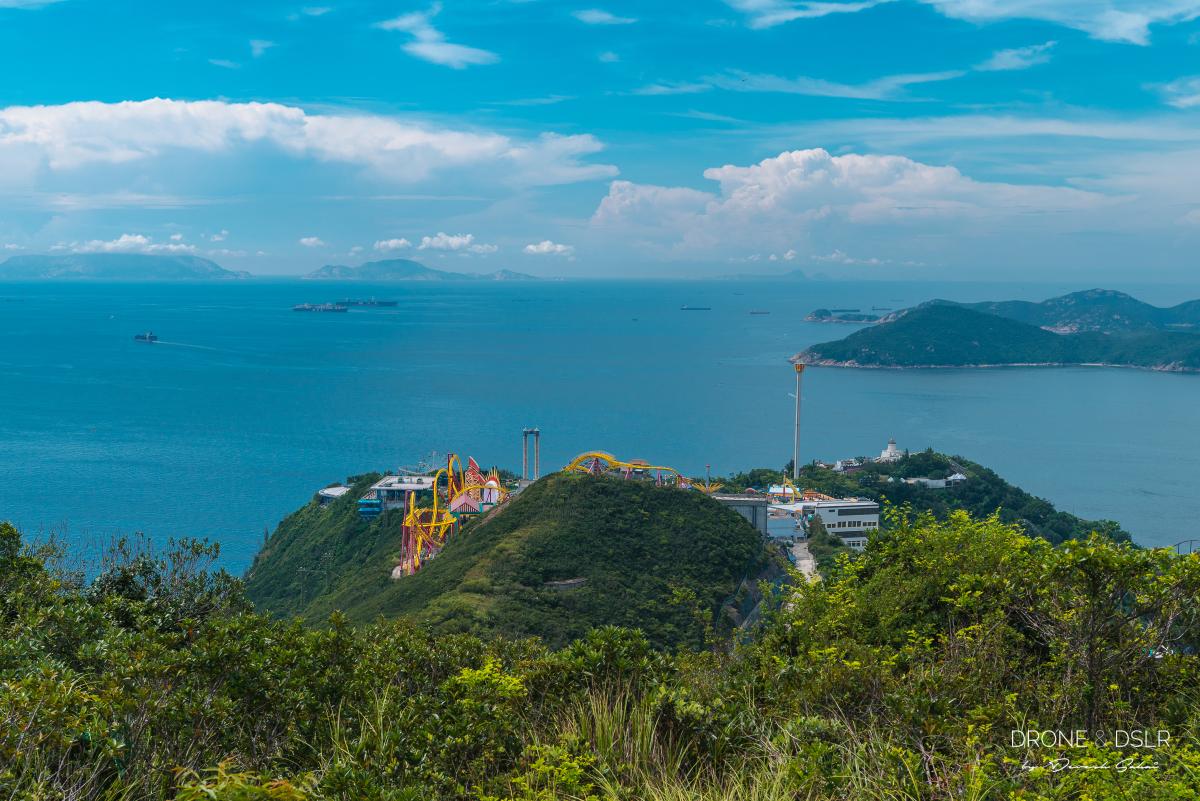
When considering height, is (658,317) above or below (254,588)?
above

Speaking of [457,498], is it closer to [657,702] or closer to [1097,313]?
[657,702]

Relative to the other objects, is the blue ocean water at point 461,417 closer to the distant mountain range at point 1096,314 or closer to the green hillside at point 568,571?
the green hillside at point 568,571

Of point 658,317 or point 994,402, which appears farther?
point 658,317

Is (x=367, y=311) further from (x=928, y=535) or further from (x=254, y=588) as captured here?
(x=928, y=535)

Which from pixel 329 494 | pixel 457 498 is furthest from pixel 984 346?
pixel 457 498

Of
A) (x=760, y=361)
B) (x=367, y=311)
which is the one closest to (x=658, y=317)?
(x=367, y=311)

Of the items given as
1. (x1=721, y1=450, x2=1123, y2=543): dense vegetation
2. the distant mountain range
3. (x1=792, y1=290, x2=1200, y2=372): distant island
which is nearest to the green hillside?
(x1=721, y1=450, x2=1123, y2=543): dense vegetation

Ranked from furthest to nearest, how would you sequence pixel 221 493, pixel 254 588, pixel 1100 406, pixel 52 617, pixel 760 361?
pixel 760 361 < pixel 1100 406 < pixel 221 493 < pixel 254 588 < pixel 52 617
